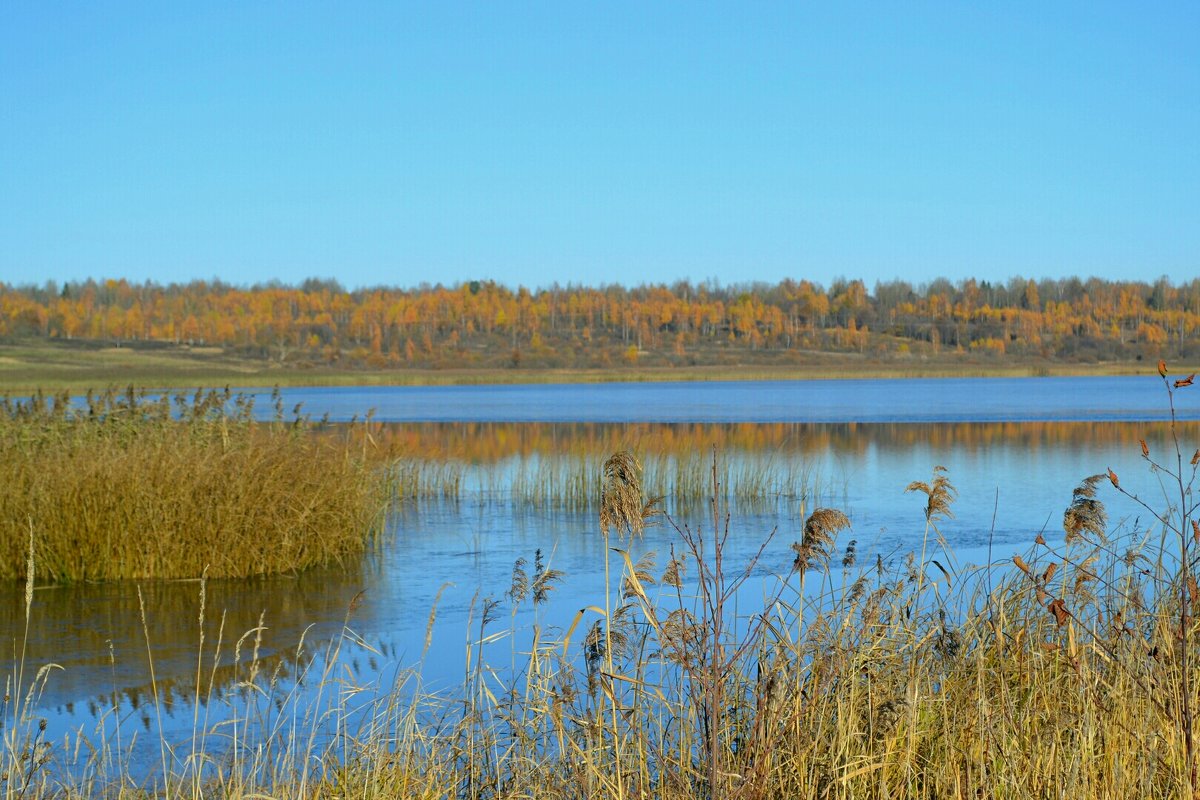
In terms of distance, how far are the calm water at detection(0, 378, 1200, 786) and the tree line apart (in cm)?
6511

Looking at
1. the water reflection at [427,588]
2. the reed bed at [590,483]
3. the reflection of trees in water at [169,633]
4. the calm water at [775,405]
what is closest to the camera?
the water reflection at [427,588]

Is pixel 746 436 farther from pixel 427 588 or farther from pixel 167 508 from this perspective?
pixel 167 508

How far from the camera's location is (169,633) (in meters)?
7.82

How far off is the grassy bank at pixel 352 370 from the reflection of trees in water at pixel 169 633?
144ft

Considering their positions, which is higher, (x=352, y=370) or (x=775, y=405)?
(x=352, y=370)

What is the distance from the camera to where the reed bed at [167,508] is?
9.18 m

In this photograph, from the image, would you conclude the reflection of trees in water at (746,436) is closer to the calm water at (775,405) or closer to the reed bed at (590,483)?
the reed bed at (590,483)

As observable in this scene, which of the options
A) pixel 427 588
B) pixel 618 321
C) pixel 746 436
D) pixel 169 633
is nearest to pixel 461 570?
pixel 427 588

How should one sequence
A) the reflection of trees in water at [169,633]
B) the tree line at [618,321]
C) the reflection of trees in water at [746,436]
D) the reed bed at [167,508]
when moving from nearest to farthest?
the reflection of trees in water at [169,633] < the reed bed at [167,508] < the reflection of trees in water at [746,436] < the tree line at [618,321]

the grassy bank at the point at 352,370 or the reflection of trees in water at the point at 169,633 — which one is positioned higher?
the grassy bank at the point at 352,370

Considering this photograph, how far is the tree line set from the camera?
92.4 meters

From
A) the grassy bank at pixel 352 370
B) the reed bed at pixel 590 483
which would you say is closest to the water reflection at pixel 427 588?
the reed bed at pixel 590 483

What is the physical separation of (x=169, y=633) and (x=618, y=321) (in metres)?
105

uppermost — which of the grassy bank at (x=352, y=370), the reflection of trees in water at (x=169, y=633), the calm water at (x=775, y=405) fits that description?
the grassy bank at (x=352, y=370)
